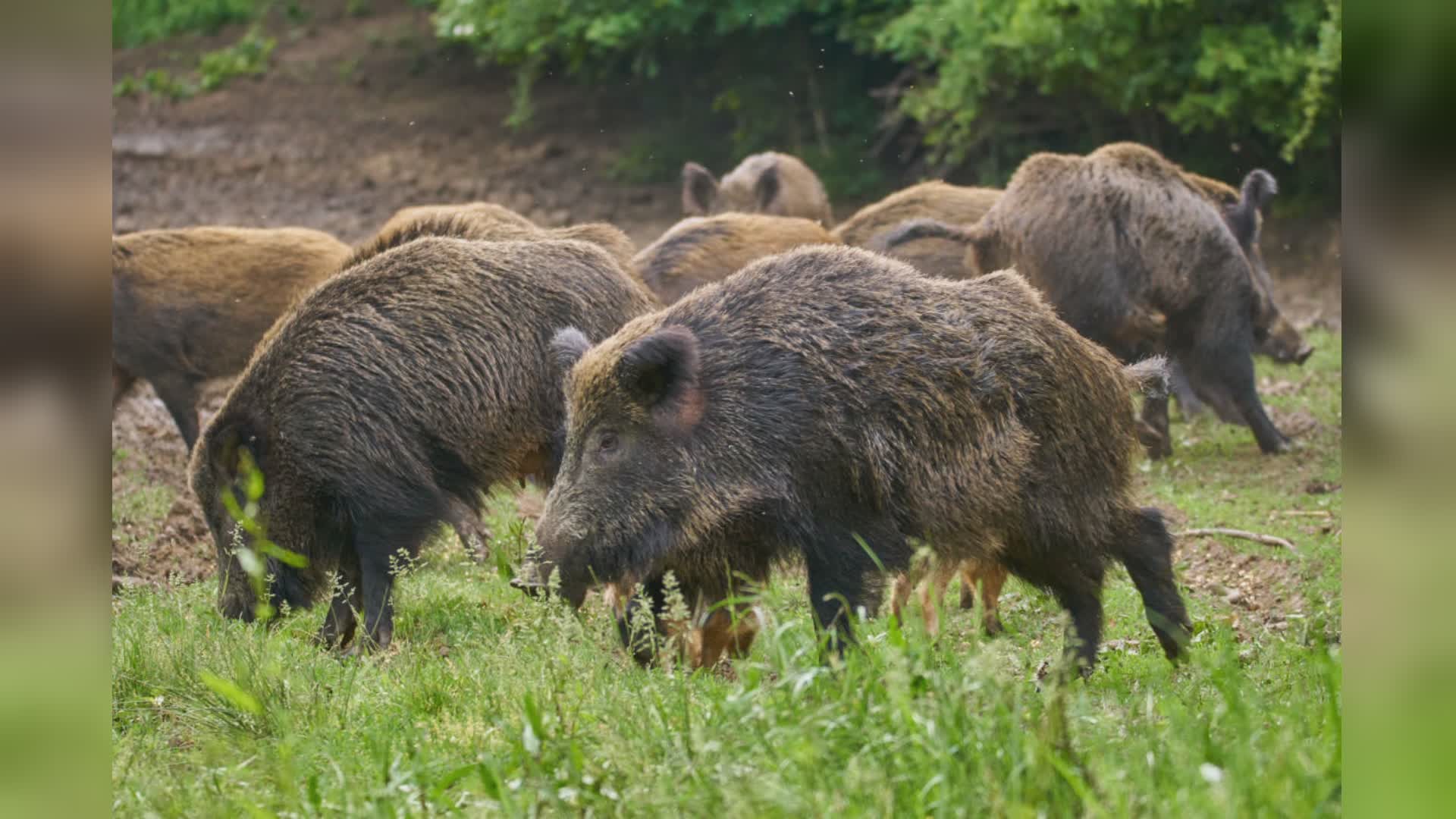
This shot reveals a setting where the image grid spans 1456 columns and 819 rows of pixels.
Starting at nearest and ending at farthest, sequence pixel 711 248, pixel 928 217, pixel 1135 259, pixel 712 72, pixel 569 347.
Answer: pixel 569 347
pixel 711 248
pixel 1135 259
pixel 928 217
pixel 712 72

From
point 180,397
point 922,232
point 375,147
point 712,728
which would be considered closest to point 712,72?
point 375,147

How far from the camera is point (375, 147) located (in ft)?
66.5

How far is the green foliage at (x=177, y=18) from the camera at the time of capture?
2462 cm

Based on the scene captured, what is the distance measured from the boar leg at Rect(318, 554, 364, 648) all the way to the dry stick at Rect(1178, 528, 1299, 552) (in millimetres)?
3892

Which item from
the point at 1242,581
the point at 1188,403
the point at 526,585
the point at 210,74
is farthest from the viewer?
the point at 210,74

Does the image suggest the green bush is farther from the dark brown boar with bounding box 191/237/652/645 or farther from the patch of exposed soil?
the dark brown boar with bounding box 191/237/652/645

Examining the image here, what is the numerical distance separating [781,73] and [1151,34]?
5610 millimetres

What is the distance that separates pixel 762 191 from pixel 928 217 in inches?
118

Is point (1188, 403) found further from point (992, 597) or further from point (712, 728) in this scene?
point (712, 728)

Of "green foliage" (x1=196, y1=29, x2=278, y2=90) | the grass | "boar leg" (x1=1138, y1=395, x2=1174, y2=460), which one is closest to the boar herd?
the grass

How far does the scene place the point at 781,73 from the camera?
19.2m

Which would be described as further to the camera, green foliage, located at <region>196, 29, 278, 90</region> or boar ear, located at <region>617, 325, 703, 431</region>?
green foliage, located at <region>196, 29, 278, 90</region>

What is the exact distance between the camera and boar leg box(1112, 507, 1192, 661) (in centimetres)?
547
